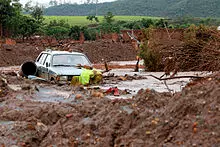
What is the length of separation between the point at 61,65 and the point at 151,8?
133049 mm

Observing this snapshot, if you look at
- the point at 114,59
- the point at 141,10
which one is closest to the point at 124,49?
the point at 114,59

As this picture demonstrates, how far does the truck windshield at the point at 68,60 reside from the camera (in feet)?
60.3

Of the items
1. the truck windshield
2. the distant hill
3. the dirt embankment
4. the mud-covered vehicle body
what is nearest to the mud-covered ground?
the mud-covered vehicle body

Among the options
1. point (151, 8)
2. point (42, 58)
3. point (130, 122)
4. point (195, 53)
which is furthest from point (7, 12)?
point (151, 8)

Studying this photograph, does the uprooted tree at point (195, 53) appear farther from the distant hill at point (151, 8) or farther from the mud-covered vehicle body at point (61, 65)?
the distant hill at point (151, 8)

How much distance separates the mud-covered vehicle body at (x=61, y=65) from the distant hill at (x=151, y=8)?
105 metres

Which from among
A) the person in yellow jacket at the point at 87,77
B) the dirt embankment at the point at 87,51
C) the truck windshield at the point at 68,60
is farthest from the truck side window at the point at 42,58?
the dirt embankment at the point at 87,51

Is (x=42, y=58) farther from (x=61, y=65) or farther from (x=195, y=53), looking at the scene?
(x=195, y=53)

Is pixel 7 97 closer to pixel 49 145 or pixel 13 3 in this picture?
pixel 49 145

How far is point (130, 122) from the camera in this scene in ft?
22.5

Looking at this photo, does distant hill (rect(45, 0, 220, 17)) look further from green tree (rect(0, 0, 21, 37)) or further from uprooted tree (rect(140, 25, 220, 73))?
uprooted tree (rect(140, 25, 220, 73))

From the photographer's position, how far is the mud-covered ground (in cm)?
582

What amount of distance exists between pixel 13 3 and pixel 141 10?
99.2 m

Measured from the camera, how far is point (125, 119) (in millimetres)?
7004
